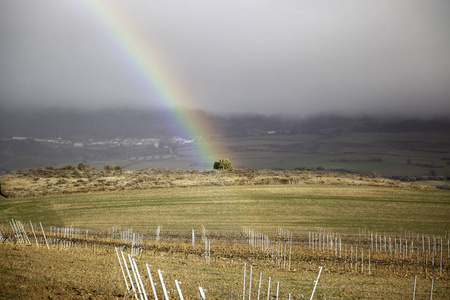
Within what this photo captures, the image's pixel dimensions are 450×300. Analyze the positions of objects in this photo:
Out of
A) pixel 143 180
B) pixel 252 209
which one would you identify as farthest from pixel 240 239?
pixel 143 180

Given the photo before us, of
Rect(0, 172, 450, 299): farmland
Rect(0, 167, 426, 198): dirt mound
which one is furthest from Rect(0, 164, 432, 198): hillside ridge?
Rect(0, 172, 450, 299): farmland

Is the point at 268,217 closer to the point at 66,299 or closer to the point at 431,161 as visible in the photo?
the point at 66,299

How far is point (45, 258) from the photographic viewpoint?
23.7 m

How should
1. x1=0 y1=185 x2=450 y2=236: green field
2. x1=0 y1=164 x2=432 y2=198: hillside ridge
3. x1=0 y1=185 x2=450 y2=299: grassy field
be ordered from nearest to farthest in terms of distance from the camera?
x1=0 y1=185 x2=450 y2=299: grassy field → x1=0 y1=185 x2=450 y2=236: green field → x1=0 y1=164 x2=432 y2=198: hillside ridge

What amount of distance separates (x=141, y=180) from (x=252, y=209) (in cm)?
2420

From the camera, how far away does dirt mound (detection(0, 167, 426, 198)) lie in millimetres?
61938

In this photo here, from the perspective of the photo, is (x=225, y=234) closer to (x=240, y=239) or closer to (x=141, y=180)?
(x=240, y=239)

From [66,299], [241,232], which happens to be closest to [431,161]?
[241,232]

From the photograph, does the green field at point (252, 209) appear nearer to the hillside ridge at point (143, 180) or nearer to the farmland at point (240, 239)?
the farmland at point (240, 239)

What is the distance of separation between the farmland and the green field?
0.43 ft

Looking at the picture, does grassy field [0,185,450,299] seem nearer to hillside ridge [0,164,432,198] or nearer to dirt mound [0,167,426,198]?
hillside ridge [0,164,432,198]

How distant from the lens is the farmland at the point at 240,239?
19.6m

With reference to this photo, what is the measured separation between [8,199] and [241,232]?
34.2 m

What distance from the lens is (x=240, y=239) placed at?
3862cm
